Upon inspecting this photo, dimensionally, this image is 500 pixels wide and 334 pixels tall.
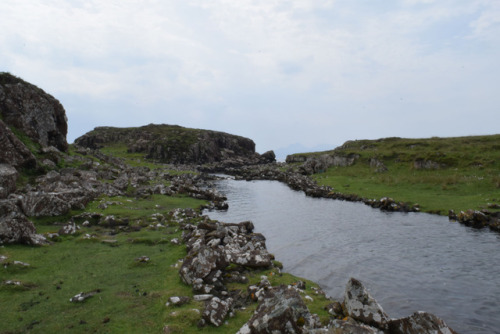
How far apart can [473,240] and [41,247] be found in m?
33.1

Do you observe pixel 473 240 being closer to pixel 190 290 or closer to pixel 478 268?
Result: pixel 478 268

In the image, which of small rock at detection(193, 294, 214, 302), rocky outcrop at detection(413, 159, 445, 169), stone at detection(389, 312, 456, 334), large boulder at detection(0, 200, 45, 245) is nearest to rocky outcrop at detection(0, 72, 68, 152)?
large boulder at detection(0, 200, 45, 245)

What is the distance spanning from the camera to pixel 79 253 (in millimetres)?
19891

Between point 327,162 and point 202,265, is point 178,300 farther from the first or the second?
point 327,162

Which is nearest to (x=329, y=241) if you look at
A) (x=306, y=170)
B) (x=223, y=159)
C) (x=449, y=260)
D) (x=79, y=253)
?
(x=449, y=260)

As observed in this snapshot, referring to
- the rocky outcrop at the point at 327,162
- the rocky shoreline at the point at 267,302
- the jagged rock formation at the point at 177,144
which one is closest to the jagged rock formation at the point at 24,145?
the rocky shoreline at the point at 267,302

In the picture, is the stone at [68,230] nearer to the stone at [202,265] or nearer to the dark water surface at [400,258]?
the stone at [202,265]

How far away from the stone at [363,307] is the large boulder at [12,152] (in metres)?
39.7

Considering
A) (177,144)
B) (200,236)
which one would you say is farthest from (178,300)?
(177,144)

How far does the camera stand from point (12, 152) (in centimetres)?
3612

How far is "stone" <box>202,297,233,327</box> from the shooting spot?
11664 millimetres

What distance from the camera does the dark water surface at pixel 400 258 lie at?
593 inches

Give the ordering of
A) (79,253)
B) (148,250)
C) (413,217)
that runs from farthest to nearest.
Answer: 1. (413,217)
2. (148,250)
3. (79,253)

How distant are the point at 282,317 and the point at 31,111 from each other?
55916 mm
